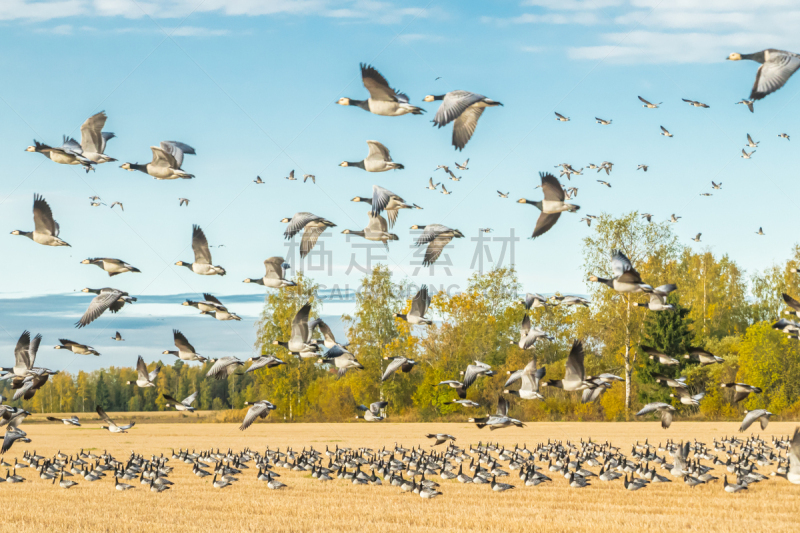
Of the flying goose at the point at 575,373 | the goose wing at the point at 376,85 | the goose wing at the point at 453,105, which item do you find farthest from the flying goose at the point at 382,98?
the flying goose at the point at 575,373

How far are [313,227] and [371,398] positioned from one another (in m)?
45.1

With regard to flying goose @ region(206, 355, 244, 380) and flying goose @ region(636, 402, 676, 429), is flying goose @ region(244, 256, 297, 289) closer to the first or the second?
flying goose @ region(206, 355, 244, 380)

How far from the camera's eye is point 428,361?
2334 inches

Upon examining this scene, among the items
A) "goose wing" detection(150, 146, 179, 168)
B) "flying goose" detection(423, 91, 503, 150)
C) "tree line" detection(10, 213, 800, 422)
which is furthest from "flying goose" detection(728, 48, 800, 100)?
"tree line" detection(10, 213, 800, 422)

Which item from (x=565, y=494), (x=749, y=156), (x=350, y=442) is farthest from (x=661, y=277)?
(x=565, y=494)

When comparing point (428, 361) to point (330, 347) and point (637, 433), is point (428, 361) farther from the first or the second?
point (330, 347)

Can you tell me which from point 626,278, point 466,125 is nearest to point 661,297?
point 626,278

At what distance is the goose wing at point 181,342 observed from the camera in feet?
60.9

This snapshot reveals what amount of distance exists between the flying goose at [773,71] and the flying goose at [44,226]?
1382cm

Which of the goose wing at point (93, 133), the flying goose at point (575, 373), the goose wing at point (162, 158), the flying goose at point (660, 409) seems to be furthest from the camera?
Result: the goose wing at point (162, 158)

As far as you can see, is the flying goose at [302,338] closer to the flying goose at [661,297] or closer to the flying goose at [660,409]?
the flying goose at [661,297]

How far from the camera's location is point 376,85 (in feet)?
44.0

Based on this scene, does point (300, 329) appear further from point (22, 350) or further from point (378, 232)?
point (22, 350)

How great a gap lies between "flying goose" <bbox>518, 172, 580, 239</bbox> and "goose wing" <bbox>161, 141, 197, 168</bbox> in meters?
7.92
